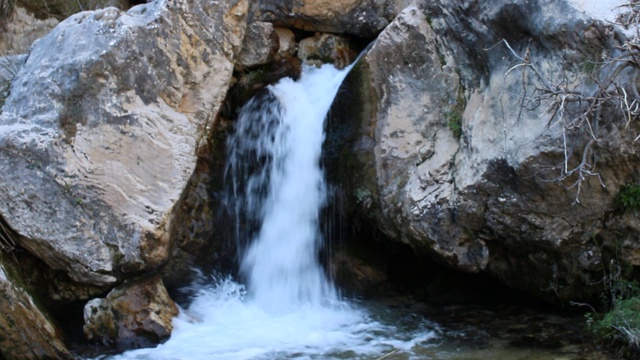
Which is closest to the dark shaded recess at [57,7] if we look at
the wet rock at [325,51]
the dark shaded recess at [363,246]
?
the wet rock at [325,51]

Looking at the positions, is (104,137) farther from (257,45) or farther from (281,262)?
(257,45)

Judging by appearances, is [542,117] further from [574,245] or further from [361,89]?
[361,89]

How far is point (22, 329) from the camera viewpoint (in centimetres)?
457

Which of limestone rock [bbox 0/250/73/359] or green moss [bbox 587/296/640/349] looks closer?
green moss [bbox 587/296/640/349]

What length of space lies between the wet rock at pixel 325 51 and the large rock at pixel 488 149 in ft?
4.40

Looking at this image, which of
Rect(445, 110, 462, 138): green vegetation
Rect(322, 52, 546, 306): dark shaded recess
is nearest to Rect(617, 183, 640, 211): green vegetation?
Rect(445, 110, 462, 138): green vegetation

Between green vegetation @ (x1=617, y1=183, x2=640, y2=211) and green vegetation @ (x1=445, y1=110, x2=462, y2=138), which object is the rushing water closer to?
green vegetation @ (x1=617, y1=183, x2=640, y2=211)

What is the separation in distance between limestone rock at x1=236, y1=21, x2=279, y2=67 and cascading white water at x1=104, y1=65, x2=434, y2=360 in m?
0.32

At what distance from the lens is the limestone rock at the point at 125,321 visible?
4945mm

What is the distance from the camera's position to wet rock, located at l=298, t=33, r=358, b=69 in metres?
7.30

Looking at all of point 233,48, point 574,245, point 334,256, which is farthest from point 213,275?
point 574,245

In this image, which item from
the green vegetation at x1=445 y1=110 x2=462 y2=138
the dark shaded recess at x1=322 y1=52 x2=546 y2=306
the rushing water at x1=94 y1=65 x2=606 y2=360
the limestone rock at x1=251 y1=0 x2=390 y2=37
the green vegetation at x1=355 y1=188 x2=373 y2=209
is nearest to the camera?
the rushing water at x1=94 y1=65 x2=606 y2=360

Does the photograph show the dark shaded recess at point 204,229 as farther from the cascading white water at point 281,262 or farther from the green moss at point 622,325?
the green moss at point 622,325

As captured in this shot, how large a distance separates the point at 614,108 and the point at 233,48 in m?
3.24
